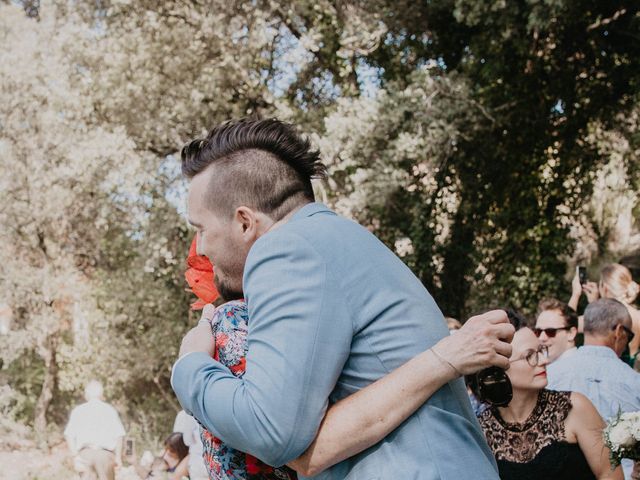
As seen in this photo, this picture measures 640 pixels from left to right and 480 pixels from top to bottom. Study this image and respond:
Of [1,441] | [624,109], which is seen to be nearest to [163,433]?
[1,441]

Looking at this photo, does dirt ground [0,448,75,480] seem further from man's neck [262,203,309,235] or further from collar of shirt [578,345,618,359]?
man's neck [262,203,309,235]

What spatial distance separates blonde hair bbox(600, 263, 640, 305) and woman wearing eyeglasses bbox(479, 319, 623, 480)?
2.94 metres

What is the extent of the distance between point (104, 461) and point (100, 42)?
323 inches

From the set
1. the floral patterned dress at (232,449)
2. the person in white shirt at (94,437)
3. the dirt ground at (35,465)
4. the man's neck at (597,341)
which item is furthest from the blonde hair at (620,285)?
the dirt ground at (35,465)

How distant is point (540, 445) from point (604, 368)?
3.94 ft

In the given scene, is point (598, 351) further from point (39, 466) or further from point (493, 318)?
point (39, 466)

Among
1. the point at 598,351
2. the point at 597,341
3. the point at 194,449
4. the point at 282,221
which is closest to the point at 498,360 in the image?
the point at 282,221

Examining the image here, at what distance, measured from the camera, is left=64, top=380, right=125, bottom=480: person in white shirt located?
8741 mm

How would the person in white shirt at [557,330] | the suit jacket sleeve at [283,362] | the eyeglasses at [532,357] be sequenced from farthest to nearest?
the person in white shirt at [557,330], the eyeglasses at [532,357], the suit jacket sleeve at [283,362]

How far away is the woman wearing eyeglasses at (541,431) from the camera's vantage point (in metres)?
3.46

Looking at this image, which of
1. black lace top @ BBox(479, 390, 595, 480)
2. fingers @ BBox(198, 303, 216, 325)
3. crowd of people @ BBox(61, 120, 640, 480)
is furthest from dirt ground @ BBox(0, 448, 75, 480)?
crowd of people @ BBox(61, 120, 640, 480)

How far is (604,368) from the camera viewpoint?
4.54 metres

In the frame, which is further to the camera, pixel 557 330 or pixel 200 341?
pixel 557 330

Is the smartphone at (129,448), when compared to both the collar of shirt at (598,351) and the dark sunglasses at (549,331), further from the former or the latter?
the collar of shirt at (598,351)
